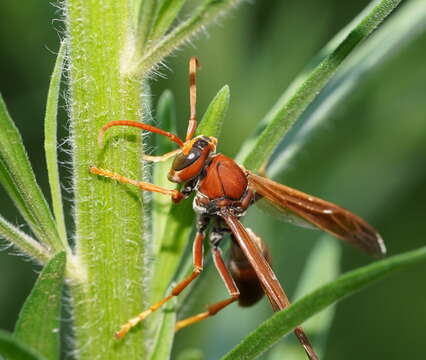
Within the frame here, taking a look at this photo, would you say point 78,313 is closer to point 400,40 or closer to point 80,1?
point 80,1

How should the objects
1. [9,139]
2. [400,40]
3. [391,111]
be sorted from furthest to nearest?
[391,111], [400,40], [9,139]

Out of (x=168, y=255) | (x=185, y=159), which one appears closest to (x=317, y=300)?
(x=168, y=255)

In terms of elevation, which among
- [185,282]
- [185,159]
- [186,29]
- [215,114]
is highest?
[186,29]

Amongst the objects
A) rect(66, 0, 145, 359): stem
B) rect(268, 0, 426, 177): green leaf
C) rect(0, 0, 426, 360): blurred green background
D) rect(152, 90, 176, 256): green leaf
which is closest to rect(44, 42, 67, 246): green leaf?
rect(66, 0, 145, 359): stem

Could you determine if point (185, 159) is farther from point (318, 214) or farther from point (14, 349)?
point (14, 349)

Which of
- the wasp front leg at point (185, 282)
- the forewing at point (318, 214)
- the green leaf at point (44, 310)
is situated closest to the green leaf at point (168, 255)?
the wasp front leg at point (185, 282)

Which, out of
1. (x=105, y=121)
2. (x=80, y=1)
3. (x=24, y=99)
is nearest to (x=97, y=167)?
(x=105, y=121)

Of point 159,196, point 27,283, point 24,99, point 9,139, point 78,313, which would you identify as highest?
point 9,139
